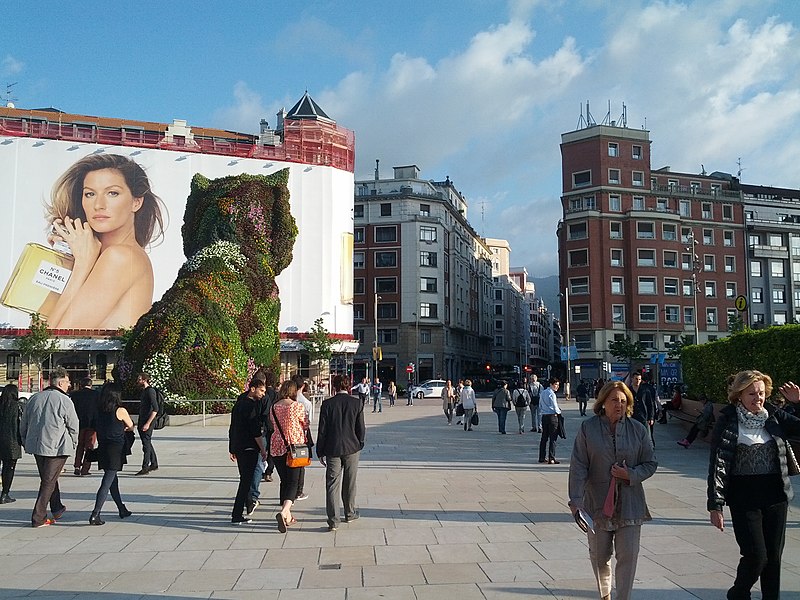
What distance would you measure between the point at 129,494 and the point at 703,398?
16.6 metres

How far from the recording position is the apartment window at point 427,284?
71.3 metres

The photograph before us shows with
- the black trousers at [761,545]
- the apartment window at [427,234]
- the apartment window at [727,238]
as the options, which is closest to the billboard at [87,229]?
the apartment window at [427,234]

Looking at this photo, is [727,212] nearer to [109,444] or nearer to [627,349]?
[627,349]

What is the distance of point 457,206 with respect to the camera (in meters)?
85.6

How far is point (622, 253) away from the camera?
2432 inches

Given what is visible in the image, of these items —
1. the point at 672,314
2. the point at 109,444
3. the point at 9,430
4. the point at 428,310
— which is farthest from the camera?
the point at 428,310

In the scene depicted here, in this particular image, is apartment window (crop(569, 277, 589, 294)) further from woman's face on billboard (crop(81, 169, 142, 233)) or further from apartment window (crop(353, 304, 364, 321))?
woman's face on billboard (crop(81, 169, 142, 233))

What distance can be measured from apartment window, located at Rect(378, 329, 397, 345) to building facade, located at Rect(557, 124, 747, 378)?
57.3 feet

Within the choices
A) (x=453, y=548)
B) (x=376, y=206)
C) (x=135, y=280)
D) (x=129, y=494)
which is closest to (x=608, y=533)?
(x=453, y=548)

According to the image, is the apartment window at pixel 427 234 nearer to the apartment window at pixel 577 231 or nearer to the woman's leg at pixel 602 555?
the apartment window at pixel 577 231

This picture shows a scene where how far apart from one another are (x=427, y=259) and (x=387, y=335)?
8.68m

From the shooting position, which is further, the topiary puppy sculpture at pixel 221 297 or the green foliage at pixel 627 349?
the green foliage at pixel 627 349

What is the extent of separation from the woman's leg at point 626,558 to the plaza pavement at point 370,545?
0.90 m

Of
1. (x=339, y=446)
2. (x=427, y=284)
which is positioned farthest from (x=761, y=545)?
(x=427, y=284)
